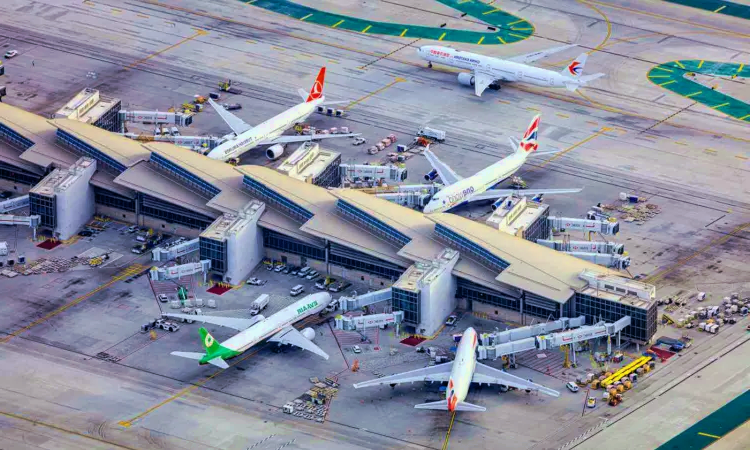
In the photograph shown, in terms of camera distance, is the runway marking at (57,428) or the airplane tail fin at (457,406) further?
the airplane tail fin at (457,406)

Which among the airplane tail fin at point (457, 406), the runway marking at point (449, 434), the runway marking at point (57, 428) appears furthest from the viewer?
the airplane tail fin at point (457, 406)

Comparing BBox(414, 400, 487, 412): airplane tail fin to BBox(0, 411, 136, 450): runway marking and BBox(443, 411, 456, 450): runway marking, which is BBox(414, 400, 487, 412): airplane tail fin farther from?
BBox(0, 411, 136, 450): runway marking

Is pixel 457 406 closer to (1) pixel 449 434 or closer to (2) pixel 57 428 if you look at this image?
(1) pixel 449 434

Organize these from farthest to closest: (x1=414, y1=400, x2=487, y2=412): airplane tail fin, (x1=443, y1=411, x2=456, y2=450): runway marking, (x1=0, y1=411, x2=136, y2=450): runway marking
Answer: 1. (x1=414, y1=400, x2=487, y2=412): airplane tail fin
2. (x1=443, y1=411, x2=456, y2=450): runway marking
3. (x1=0, y1=411, x2=136, y2=450): runway marking

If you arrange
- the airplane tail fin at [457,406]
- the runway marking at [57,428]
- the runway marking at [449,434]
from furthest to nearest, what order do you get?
1. the airplane tail fin at [457,406]
2. the runway marking at [449,434]
3. the runway marking at [57,428]

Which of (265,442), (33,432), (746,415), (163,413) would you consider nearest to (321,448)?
(265,442)

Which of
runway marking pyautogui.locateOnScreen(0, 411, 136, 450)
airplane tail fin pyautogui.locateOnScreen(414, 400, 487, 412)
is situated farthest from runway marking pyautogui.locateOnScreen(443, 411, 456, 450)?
runway marking pyautogui.locateOnScreen(0, 411, 136, 450)

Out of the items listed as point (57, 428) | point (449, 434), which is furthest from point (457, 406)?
point (57, 428)

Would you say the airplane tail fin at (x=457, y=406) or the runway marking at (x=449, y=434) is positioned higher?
the airplane tail fin at (x=457, y=406)

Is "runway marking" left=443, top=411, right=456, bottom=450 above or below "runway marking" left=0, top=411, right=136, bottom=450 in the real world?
above

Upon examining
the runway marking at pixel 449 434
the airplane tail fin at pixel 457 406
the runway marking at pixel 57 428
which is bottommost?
the runway marking at pixel 57 428

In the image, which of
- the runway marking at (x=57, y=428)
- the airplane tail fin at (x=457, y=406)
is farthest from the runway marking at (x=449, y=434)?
the runway marking at (x=57, y=428)

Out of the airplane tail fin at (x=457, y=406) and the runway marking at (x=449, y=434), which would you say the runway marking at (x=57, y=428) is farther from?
the runway marking at (x=449, y=434)
